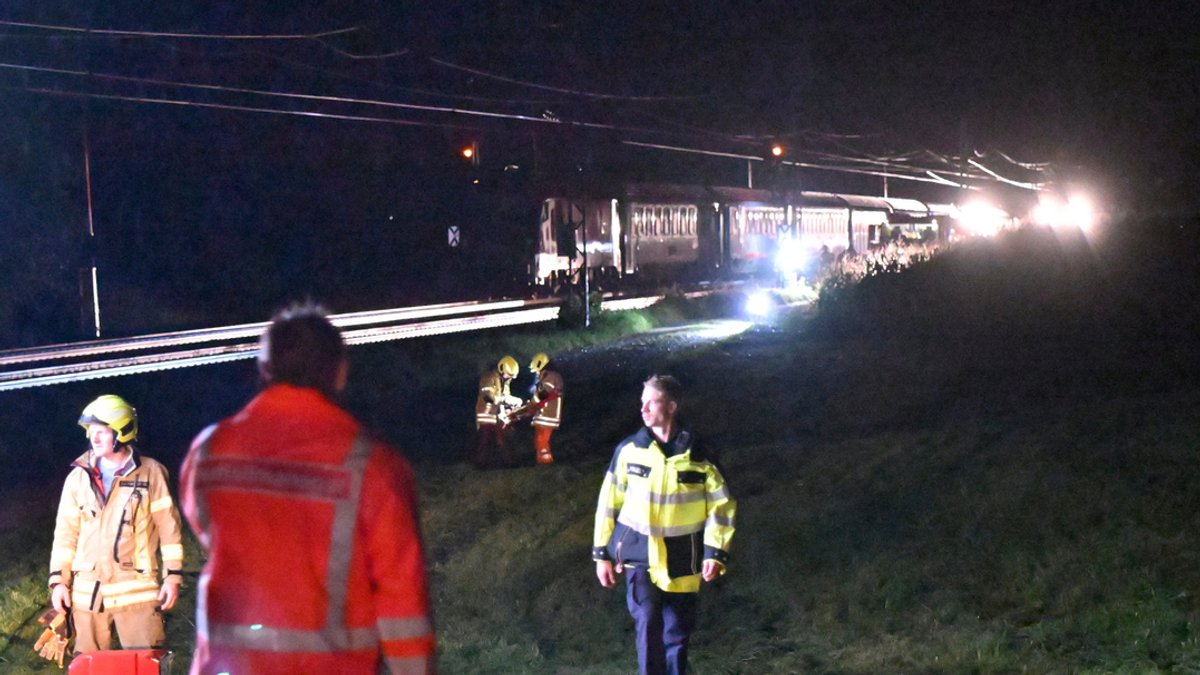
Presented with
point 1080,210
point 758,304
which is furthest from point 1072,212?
point 758,304

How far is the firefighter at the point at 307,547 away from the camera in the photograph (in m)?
2.96

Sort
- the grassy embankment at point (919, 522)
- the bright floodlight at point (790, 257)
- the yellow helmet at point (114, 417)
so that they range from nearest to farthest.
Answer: the yellow helmet at point (114, 417), the grassy embankment at point (919, 522), the bright floodlight at point (790, 257)

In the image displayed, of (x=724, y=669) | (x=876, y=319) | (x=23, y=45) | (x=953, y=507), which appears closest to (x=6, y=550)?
(x=724, y=669)

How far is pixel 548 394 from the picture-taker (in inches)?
487

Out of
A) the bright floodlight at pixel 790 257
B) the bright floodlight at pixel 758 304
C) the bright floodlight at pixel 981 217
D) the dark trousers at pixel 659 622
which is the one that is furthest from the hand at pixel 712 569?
the bright floodlight at pixel 981 217

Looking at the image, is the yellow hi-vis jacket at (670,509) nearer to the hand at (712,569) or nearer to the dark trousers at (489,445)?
the hand at (712,569)

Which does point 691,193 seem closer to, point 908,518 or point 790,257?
point 790,257

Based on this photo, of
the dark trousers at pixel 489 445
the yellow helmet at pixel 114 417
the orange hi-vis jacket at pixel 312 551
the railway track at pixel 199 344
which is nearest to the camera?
the orange hi-vis jacket at pixel 312 551

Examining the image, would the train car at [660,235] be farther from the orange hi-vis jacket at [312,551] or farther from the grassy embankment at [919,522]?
the orange hi-vis jacket at [312,551]

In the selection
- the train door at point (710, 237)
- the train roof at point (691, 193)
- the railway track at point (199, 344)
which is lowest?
the railway track at point (199, 344)

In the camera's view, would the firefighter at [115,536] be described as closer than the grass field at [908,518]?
Yes

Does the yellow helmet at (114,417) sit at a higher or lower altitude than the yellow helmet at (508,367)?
higher

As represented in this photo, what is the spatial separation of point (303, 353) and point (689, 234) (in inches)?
1600

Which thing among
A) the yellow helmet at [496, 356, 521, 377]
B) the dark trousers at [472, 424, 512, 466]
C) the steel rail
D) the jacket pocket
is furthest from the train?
the jacket pocket
